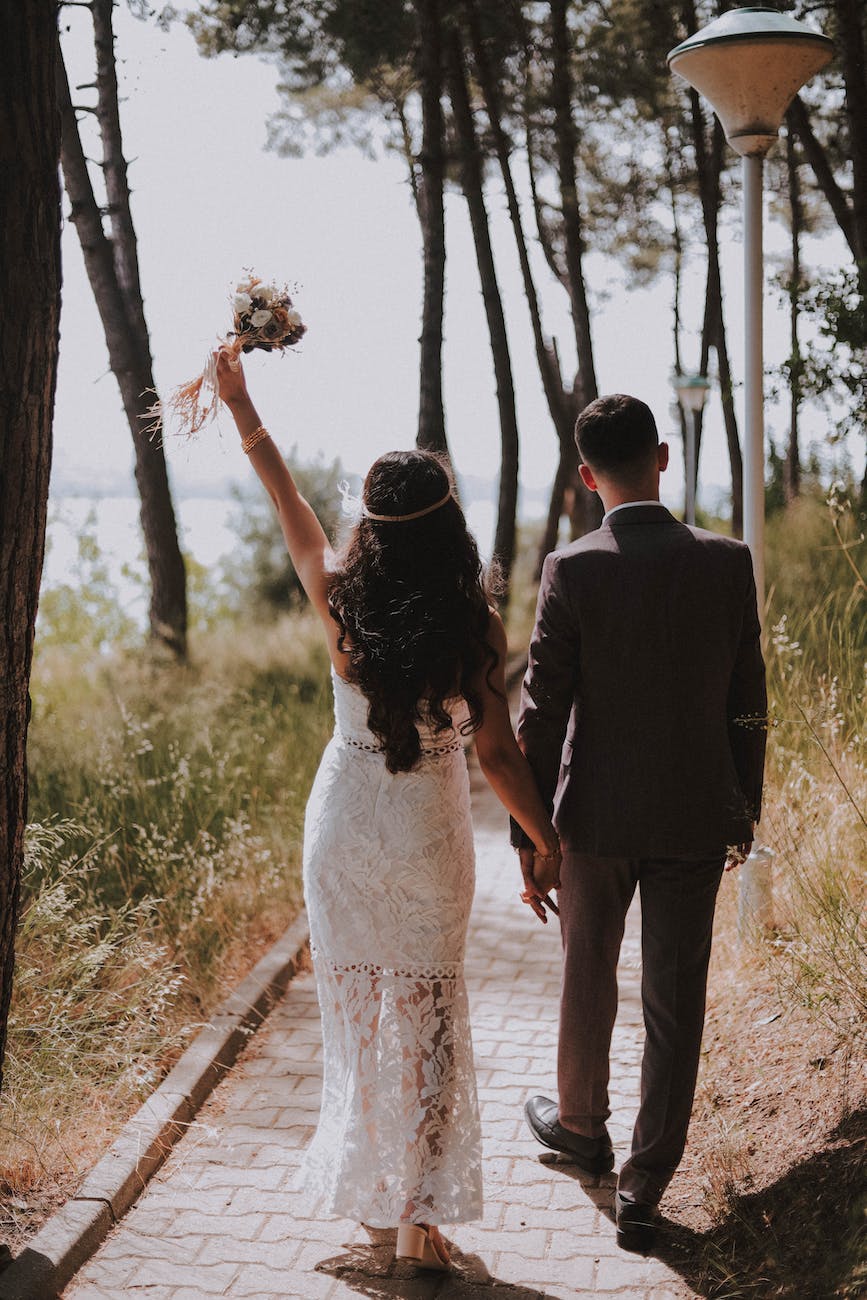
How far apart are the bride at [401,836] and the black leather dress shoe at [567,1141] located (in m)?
0.64

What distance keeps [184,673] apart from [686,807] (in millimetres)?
7736

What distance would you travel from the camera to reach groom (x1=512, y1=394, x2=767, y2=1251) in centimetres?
329

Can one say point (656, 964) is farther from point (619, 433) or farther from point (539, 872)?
point (619, 433)

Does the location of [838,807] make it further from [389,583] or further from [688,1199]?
[389,583]

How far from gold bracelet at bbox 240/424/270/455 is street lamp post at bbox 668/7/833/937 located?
2.37 meters

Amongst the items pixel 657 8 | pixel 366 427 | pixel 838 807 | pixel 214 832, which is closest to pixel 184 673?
pixel 214 832

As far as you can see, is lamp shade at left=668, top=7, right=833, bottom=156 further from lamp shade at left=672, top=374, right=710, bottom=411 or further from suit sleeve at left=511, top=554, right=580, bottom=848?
lamp shade at left=672, top=374, right=710, bottom=411

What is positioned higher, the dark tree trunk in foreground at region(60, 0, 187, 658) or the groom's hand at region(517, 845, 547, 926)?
the dark tree trunk in foreground at region(60, 0, 187, 658)

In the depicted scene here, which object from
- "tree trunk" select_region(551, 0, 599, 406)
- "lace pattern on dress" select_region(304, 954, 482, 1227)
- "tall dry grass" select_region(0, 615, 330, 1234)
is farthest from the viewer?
"tree trunk" select_region(551, 0, 599, 406)

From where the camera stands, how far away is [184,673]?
1057 centimetres

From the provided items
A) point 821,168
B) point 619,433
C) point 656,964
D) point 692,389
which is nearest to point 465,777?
point 656,964

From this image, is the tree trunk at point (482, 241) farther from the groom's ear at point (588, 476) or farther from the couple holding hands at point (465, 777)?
A: the couple holding hands at point (465, 777)

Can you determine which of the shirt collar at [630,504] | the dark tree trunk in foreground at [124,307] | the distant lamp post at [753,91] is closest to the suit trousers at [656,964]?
the shirt collar at [630,504]

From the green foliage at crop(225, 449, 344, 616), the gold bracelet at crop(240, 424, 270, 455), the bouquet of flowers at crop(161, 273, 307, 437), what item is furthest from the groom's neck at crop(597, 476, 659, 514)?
the green foliage at crop(225, 449, 344, 616)
